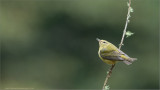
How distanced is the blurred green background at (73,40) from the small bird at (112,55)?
1219 cm

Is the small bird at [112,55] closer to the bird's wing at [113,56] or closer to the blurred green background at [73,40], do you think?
the bird's wing at [113,56]

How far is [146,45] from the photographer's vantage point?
22.8 m

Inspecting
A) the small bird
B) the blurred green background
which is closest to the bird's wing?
the small bird

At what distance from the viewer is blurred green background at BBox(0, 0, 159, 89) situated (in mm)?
21364

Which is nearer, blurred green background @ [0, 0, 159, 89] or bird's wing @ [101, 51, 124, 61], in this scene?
bird's wing @ [101, 51, 124, 61]

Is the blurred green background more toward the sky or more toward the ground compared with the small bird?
more toward the sky

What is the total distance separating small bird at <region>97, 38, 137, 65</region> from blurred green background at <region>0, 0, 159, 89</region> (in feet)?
40.0

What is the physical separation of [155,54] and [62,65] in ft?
14.2

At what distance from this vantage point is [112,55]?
8312 mm

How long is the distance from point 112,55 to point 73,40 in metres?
14.0

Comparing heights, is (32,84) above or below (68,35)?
below

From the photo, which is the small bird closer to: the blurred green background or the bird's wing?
the bird's wing

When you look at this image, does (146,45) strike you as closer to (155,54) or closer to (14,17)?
(155,54)

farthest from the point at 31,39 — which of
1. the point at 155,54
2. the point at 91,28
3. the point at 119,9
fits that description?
the point at 155,54
